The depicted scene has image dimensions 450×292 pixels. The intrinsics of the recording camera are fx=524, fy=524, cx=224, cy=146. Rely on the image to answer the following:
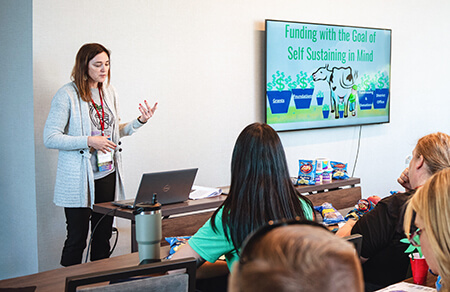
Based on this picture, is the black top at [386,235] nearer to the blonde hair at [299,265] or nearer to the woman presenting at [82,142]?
the blonde hair at [299,265]

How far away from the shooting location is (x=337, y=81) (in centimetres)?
533

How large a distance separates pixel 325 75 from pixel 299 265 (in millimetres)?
4897

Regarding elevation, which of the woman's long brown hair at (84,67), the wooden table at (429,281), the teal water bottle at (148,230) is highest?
the woman's long brown hair at (84,67)

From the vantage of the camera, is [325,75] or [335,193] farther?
[325,75]

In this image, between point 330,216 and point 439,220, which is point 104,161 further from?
point 439,220

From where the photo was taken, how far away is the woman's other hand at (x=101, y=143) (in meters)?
3.12

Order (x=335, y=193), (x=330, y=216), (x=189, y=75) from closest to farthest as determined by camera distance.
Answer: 1. (x=330, y=216)
2. (x=335, y=193)
3. (x=189, y=75)

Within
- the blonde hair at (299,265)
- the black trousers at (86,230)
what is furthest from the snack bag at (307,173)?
the blonde hair at (299,265)

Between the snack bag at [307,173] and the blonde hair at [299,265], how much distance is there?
3134 mm

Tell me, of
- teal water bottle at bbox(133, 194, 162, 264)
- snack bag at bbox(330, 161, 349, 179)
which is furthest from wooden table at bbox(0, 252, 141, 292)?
snack bag at bbox(330, 161, 349, 179)

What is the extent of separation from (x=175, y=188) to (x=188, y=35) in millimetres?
1760

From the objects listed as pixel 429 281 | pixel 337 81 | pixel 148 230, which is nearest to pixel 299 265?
pixel 148 230

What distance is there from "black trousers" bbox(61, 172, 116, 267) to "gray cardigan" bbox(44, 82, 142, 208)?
96 millimetres

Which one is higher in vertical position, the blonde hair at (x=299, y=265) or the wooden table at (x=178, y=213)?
the blonde hair at (x=299, y=265)
